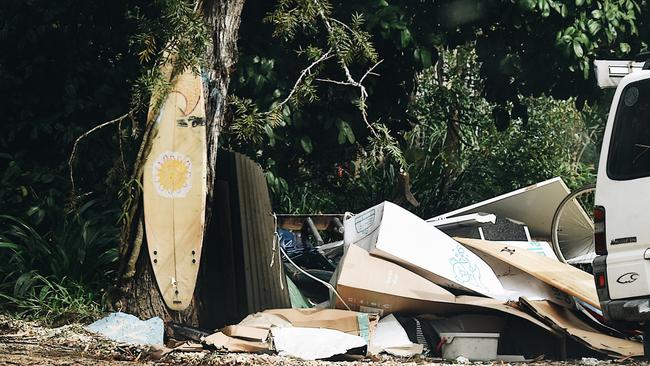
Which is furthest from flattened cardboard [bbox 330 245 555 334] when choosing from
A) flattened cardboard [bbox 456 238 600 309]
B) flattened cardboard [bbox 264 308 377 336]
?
flattened cardboard [bbox 456 238 600 309]

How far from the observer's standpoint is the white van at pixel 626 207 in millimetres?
6105

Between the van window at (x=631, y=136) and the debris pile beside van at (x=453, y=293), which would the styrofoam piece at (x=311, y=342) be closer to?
the debris pile beside van at (x=453, y=293)

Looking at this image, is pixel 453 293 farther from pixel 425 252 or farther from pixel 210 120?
pixel 210 120

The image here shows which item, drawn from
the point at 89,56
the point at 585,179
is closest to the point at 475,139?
the point at 585,179

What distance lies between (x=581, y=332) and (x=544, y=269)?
81 cm

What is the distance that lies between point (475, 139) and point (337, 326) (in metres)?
7.81

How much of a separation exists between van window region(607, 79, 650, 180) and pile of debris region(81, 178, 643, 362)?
113cm

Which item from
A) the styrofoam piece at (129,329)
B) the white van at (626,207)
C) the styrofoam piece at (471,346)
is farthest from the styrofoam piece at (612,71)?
the styrofoam piece at (129,329)

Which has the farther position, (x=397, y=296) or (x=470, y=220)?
(x=470, y=220)

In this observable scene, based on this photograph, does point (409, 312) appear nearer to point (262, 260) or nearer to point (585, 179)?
point (262, 260)

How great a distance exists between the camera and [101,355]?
248 inches

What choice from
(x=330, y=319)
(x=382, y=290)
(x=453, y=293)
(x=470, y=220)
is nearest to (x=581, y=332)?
(x=453, y=293)

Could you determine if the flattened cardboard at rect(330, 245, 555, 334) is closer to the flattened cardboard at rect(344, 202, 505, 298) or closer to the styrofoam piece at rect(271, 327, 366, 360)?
the flattened cardboard at rect(344, 202, 505, 298)

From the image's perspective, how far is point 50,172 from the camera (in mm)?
8938
